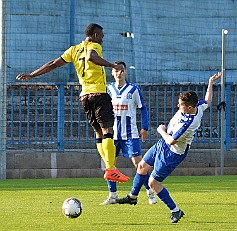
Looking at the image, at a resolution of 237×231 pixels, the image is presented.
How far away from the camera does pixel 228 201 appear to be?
1283cm

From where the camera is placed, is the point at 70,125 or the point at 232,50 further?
the point at 232,50

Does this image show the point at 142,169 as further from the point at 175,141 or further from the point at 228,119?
the point at 228,119

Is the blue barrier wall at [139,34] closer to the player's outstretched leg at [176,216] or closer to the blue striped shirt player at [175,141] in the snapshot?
the blue striped shirt player at [175,141]

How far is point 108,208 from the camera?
11969 millimetres

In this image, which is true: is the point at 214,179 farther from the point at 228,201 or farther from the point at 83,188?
the point at 228,201

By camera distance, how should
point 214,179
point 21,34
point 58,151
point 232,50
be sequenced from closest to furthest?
1. point 214,179
2. point 58,151
3. point 21,34
4. point 232,50

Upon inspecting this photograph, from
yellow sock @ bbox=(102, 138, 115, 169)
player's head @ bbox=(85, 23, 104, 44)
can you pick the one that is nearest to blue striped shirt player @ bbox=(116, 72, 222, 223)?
yellow sock @ bbox=(102, 138, 115, 169)

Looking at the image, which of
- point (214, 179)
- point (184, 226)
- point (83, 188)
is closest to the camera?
point (184, 226)

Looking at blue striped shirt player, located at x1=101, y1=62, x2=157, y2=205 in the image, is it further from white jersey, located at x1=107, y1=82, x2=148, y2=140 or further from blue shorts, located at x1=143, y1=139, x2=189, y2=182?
blue shorts, located at x1=143, y1=139, x2=189, y2=182

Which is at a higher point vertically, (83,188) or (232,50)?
(232,50)

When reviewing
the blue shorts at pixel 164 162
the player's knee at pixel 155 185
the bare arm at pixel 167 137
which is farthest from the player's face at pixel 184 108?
the player's knee at pixel 155 185

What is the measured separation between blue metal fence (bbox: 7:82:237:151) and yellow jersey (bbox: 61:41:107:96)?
651cm

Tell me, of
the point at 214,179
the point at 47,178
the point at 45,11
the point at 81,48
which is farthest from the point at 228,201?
the point at 45,11

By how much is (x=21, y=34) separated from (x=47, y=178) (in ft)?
14.5
